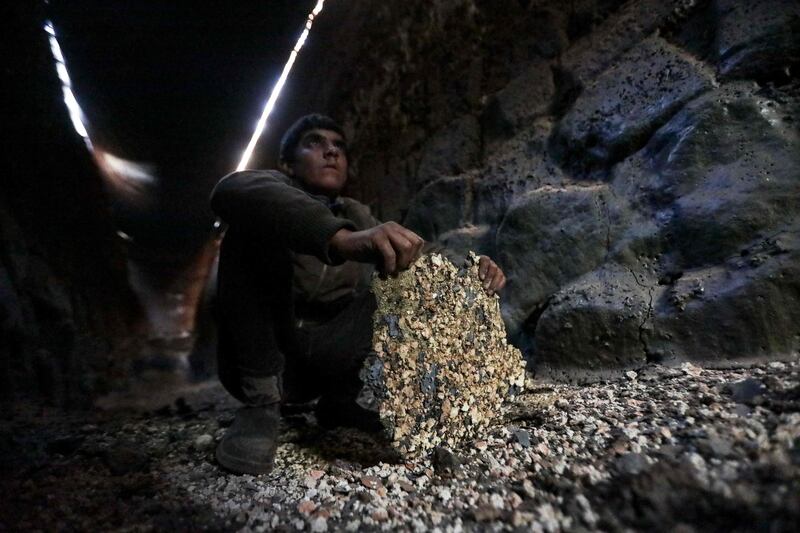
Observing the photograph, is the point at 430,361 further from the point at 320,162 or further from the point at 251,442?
the point at 320,162

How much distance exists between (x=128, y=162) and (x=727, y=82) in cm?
555

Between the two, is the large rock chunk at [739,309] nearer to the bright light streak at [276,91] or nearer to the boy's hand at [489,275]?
the boy's hand at [489,275]

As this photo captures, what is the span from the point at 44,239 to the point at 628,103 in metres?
4.88

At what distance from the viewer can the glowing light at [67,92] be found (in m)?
2.78

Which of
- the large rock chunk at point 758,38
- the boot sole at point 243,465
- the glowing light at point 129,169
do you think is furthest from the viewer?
the glowing light at point 129,169

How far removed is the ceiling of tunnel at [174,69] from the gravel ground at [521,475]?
2566mm

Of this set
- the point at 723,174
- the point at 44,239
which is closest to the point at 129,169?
the point at 44,239

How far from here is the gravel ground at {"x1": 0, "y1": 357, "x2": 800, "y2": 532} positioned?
704 millimetres

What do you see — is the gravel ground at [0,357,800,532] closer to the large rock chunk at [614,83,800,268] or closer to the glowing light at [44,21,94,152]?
the large rock chunk at [614,83,800,268]

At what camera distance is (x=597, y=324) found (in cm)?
174

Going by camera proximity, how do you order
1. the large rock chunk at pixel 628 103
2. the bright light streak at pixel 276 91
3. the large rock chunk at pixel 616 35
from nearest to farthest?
the large rock chunk at pixel 628 103 < the large rock chunk at pixel 616 35 < the bright light streak at pixel 276 91

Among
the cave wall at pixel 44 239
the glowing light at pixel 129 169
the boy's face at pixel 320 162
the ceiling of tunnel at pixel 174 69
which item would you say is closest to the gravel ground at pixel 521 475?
the boy's face at pixel 320 162

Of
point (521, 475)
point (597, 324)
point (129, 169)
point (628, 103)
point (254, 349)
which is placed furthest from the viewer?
point (129, 169)

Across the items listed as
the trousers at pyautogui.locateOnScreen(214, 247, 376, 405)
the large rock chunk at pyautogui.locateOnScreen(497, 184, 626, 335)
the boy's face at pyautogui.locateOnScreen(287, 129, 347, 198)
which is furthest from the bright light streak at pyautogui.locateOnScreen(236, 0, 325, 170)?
Answer: the trousers at pyautogui.locateOnScreen(214, 247, 376, 405)
